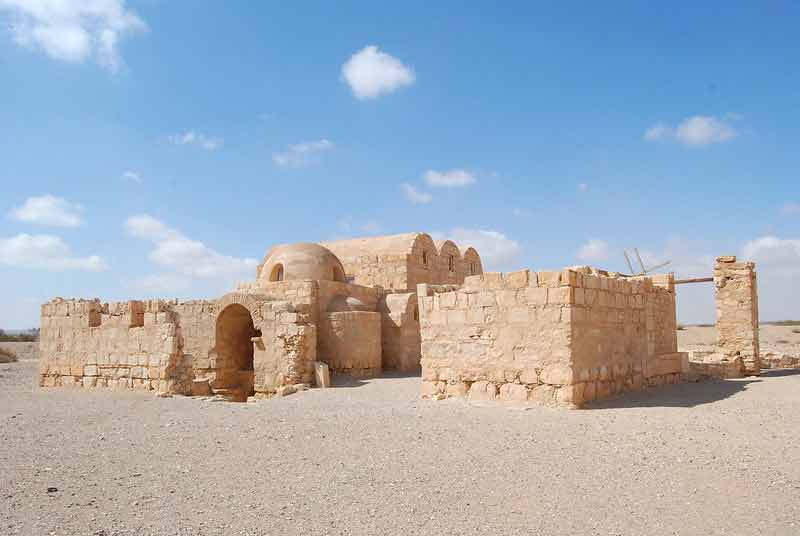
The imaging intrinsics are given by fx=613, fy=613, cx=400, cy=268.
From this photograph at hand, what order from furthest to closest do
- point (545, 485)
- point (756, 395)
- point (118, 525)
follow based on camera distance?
point (756, 395), point (545, 485), point (118, 525)

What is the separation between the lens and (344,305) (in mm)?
14836

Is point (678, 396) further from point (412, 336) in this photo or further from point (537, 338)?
point (412, 336)

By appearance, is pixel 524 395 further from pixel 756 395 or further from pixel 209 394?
pixel 209 394

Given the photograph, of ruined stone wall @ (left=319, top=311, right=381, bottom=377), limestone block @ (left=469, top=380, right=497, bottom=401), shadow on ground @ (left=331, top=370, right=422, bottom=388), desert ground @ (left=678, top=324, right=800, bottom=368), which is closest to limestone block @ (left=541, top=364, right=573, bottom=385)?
limestone block @ (left=469, top=380, right=497, bottom=401)

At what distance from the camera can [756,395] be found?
8836 millimetres

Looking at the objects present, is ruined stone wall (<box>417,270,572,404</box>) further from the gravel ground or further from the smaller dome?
the smaller dome

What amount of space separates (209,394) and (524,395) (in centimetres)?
741

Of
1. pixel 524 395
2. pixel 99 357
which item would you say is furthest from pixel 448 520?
pixel 99 357

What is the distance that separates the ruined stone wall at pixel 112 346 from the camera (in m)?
12.1

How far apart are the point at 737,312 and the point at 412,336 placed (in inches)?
290

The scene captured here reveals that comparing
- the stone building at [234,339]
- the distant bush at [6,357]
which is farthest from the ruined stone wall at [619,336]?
the distant bush at [6,357]

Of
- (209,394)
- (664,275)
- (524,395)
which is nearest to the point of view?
Result: (524,395)

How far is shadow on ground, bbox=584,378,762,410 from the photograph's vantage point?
8000mm

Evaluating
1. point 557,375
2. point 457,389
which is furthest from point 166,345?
point 557,375
